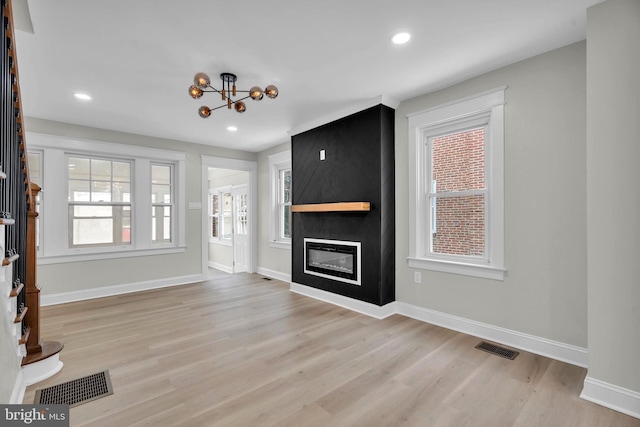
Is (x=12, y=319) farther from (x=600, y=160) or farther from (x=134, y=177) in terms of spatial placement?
(x=600, y=160)

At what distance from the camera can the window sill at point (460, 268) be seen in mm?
3004

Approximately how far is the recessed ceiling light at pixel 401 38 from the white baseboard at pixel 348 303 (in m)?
2.78

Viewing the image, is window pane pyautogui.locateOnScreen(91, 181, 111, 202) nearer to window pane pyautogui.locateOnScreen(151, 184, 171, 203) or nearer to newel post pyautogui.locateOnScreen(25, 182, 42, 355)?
window pane pyautogui.locateOnScreen(151, 184, 171, 203)

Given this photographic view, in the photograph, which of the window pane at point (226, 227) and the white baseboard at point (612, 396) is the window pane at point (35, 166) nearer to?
the window pane at point (226, 227)

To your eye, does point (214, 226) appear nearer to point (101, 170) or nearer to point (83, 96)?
point (101, 170)

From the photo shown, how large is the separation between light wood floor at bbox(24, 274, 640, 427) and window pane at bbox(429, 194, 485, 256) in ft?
2.97

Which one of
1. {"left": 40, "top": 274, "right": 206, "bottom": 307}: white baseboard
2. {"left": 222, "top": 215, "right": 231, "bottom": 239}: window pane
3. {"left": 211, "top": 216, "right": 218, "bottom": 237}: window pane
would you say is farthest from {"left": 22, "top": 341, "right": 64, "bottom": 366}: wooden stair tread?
{"left": 211, "top": 216, "right": 218, "bottom": 237}: window pane

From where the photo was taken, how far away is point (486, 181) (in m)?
3.12

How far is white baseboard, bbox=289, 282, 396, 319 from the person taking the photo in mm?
3727

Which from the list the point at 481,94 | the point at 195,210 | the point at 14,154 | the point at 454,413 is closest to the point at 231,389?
the point at 454,413

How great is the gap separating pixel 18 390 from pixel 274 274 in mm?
4182

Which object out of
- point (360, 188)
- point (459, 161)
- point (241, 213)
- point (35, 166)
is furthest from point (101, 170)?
point (459, 161)

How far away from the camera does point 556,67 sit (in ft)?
8.70

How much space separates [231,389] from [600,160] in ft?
9.77
